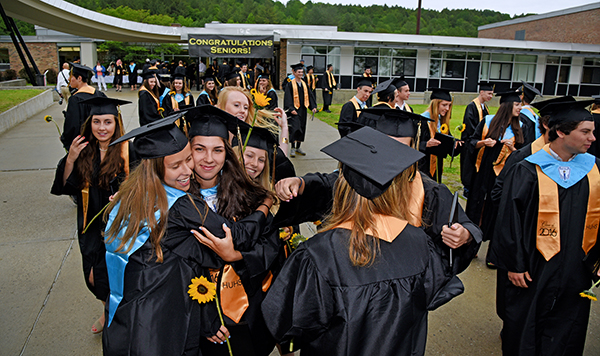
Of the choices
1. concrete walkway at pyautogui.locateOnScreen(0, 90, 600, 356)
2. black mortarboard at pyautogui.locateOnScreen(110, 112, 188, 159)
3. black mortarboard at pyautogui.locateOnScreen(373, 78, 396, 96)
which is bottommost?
concrete walkway at pyautogui.locateOnScreen(0, 90, 600, 356)

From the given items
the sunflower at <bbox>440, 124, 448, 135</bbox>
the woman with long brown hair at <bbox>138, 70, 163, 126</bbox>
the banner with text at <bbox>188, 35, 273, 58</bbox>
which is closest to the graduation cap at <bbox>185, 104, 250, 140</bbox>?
the sunflower at <bbox>440, 124, 448, 135</bbox>

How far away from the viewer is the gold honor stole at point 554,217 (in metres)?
2.62

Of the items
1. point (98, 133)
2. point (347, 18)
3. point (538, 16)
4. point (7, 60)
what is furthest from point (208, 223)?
point (347, 18)

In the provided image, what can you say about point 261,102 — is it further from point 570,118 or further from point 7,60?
point 7,60

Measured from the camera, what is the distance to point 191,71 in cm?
2383

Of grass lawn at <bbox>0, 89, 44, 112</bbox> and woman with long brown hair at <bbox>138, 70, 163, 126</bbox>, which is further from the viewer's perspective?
grass lawn at <bbox>0, 89, 44, 112</bbox>

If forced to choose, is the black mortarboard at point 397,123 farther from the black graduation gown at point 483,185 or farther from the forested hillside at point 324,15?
the forested hillside at point 324,15

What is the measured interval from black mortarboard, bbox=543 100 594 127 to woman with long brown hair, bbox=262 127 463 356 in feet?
5.28

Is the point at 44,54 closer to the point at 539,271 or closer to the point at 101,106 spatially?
the point at 101,106

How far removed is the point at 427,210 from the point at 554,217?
1.09 m

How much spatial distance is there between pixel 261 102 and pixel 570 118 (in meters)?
2.48

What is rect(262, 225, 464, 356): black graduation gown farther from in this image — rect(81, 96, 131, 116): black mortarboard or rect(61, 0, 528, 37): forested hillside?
rect(61, 0, 528, 37): forested hillside

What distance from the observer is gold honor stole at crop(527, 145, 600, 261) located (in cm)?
262

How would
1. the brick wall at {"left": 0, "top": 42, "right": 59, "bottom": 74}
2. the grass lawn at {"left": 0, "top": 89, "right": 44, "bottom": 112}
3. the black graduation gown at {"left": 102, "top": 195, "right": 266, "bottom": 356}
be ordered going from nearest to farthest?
the black graduation gown at {"left": 102, "top": 195, "right": 266, "bottom": 356}, the grass lawn at {"left": 0, "top": 89, "right": 44, "bottom": 112}, the brick wall at {"left": 0, "top": 42, "right": 59, "bottom": 74}
